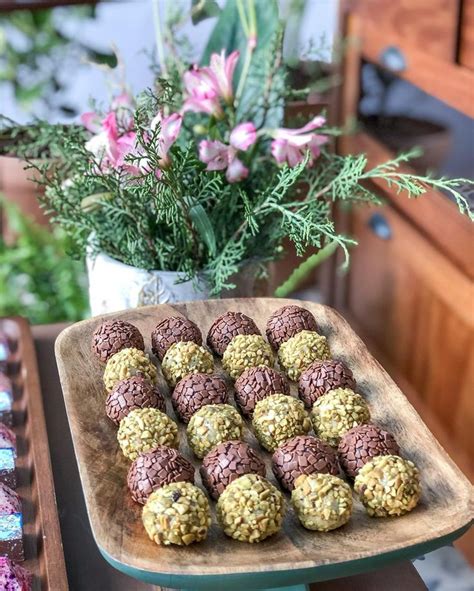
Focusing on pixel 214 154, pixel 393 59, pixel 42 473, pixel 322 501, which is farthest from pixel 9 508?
pixel 393 59

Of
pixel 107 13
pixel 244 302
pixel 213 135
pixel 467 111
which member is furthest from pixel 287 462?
pixel 107 13

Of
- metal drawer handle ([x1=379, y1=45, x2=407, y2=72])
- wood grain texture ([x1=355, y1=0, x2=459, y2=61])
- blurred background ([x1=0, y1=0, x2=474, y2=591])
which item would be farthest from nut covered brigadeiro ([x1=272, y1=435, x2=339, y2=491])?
metal drawer handle ([x1=379, y1=45, x2=407, y2=72])

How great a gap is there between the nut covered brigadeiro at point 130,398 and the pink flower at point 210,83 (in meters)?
0.34

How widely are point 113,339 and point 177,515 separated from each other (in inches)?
9.7

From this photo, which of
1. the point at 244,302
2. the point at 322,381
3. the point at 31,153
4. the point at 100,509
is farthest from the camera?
the point at 31,153

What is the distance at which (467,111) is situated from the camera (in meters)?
1.24

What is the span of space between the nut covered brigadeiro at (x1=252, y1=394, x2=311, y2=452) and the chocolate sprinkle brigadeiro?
104 mm

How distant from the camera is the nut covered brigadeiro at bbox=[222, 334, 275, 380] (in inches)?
30.8

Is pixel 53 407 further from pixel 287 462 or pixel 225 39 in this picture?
pixel 225 39

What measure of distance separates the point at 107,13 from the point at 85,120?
0.49m

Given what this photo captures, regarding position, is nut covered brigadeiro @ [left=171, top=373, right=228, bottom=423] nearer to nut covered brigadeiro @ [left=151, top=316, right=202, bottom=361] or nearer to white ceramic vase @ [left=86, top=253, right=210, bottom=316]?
nut covered brigadeiro @ [left=151, top=316, right=202, bottom=361]

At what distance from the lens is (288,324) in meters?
0.83

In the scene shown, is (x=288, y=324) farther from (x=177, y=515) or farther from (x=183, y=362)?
(x=177, y=515)

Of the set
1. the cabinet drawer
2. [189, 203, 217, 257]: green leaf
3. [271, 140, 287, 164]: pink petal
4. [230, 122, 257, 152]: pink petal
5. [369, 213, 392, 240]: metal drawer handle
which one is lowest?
the cabinet drawer
